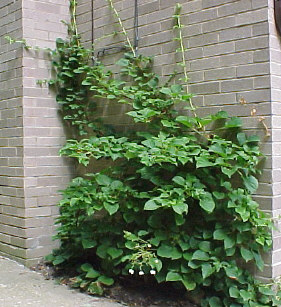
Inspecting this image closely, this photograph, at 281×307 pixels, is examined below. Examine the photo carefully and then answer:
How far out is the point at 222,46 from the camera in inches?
127

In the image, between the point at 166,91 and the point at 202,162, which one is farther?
the point at 166,91

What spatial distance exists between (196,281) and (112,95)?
1573 millimetres

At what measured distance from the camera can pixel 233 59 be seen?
3170 mm

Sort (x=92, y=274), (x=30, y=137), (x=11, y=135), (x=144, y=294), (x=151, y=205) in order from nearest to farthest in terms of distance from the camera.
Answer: (x=151, y=205)
(x=144, y=294)
(x=92, y=274)
(x=30, y=137)
(x=11, y=135)

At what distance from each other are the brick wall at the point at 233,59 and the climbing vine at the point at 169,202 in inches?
3.5

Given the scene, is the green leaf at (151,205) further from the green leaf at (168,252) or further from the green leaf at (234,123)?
the green leaf at (234,123)

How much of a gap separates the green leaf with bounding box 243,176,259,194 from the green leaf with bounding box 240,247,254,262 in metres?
0.38

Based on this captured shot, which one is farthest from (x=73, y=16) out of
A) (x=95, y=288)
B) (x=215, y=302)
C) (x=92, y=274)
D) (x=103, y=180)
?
(x=215, y=302)

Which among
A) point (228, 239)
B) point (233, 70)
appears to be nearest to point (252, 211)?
point (228, 239)

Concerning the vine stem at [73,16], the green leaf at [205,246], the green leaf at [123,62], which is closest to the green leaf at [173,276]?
the green leaf at [205,246]

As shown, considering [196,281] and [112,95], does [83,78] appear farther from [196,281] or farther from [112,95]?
[196,281]

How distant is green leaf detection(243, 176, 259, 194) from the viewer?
3.00m

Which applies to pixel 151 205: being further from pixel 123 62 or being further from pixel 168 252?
pixel 123 62

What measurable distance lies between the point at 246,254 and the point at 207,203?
0.40 metres
